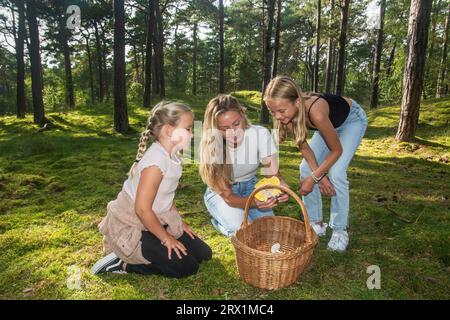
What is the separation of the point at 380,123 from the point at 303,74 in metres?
42.3

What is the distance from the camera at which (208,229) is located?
16.4 feet

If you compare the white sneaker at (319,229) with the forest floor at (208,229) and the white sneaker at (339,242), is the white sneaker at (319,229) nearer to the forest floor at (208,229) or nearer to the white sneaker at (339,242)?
the forest floor at (208,229)

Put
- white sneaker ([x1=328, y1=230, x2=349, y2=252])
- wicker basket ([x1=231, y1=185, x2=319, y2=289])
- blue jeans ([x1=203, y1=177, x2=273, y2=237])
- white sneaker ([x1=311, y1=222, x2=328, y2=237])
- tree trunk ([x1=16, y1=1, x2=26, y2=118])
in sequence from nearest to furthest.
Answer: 1. wicker basket ([x1=231, y1=185, x2=319, y2=289])
2. white sneaker ([x1=328, y1=230, x2=349, y2=252])
3. blue jeans ([x1=203, y1=177, x2=273, y2=237])
4. white sneaker ([x1=311, y1=222, x2=328, y2=237])
5. tree trunk ([x1=16, y1=1, x2=26, y2=118])

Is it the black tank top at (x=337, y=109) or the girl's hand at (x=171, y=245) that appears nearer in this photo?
the girl's hand at (x=171, y=245)

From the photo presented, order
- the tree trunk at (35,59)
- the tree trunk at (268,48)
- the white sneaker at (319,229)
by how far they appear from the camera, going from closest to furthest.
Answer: the white sneaker at (319,229)
the tree trunk at (35,59)
the tree trunk at (268,48)

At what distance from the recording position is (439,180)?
22.9ft

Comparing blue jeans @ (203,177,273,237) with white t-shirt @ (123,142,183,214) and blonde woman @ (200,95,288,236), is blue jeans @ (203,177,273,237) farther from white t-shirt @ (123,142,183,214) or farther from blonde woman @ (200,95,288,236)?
white t-shirt @ (123,142,183,214)

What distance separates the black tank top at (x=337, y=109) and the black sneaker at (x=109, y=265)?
2.90 m

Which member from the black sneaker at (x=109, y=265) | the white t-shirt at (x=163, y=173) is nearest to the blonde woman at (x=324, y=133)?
the white t-shirt at (x=163, y=173)

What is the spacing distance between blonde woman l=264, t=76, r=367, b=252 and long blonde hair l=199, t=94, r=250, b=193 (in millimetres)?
412

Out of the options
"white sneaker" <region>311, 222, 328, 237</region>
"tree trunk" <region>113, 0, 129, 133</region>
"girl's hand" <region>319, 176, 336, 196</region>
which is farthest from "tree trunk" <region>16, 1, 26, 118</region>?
"girl's hand" <region>319, 176, 336, 196</region>

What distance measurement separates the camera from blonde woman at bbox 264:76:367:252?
376 cm

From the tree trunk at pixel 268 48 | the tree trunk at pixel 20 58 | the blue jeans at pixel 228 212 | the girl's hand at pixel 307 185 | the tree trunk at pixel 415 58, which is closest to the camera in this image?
the girl's hand at pixel 307 185

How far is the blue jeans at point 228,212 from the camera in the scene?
4.41 metres
